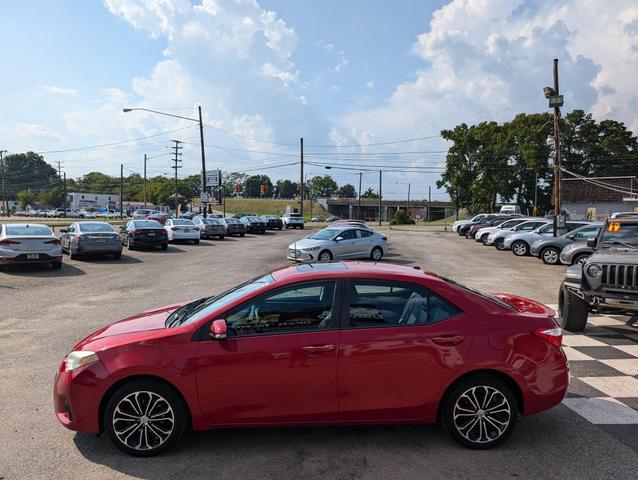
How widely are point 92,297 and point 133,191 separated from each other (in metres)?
148

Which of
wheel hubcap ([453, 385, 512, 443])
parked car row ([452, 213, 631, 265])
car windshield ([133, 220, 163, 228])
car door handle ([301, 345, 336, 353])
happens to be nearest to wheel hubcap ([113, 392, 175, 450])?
car door handle ([301, 345, 336, 353])

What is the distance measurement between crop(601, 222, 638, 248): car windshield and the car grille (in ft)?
4.10

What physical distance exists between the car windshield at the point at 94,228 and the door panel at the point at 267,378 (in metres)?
16.5

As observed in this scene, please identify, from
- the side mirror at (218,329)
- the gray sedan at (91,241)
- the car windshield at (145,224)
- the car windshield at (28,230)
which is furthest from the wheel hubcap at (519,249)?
the side mirror at (218,329)

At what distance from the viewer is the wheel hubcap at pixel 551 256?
1911 centimetres

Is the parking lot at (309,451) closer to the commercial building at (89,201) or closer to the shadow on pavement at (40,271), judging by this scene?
the shadow on pavement at (40,271)

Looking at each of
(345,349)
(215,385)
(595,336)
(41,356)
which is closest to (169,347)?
(215,385)

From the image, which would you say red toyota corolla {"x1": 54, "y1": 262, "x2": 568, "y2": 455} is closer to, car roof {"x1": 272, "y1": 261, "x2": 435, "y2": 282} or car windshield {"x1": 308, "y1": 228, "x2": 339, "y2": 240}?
car roof {"x1": 272, "y1": 261, "x2": 435, "y2": 282}

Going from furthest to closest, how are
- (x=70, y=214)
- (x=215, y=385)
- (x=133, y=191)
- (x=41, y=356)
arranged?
1. (x=133, y=191)
2. (x=70, y=214)
3. (x=41, y=356)
4. (x=215, y=385)

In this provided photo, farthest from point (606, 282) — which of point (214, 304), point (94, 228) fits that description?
point (94, 228)

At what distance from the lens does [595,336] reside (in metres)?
7.82

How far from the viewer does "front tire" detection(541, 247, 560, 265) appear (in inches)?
753

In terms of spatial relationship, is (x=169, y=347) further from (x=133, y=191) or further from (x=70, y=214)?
(x=133, y=191)

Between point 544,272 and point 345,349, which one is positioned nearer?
point 345,349
